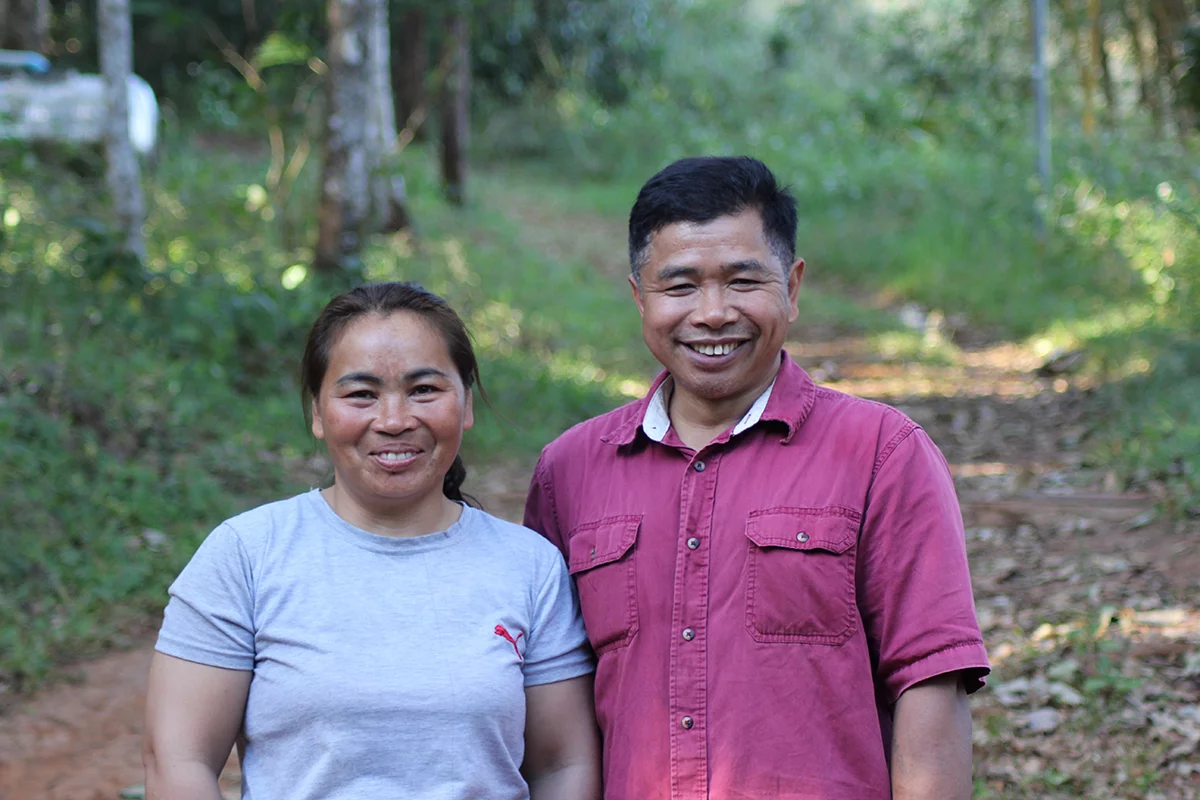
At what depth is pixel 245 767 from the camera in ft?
7.54

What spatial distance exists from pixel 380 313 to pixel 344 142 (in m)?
7.24

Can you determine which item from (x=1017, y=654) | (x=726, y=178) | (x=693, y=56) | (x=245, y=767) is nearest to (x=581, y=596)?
(x=245, y=767)

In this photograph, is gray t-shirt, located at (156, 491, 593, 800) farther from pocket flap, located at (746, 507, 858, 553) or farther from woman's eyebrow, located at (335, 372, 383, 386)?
pocket flap, located at (746, 507, 858, 553)

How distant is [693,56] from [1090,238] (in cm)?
1958

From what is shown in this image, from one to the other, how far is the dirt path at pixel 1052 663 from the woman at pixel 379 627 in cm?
234

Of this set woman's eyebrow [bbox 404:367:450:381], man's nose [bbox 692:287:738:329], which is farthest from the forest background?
woman's eyebrow [bbox 404:367:450:381]

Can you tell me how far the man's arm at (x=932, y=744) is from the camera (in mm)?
2176

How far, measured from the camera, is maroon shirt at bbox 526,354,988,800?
Result: 7.29ft

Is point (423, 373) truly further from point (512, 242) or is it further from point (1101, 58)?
point (1101, 58)

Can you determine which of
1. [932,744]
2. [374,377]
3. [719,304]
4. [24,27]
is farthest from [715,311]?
[24,27]

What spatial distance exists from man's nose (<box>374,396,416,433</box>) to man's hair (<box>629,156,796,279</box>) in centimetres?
55

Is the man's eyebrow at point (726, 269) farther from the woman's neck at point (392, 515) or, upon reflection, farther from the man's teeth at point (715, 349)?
the woman's neck at point (392, 515)

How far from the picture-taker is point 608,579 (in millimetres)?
2436

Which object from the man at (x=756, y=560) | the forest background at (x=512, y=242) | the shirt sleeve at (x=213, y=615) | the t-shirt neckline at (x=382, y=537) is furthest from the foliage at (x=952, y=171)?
the shirt sleeve at (x=213, y=615)
